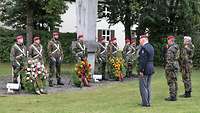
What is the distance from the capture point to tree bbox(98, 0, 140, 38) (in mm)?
36000

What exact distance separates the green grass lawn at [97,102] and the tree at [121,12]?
1761 cm

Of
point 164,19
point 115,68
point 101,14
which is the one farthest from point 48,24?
point 115,68

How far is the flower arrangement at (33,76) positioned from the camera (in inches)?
670

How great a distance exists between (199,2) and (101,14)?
8.21 meters

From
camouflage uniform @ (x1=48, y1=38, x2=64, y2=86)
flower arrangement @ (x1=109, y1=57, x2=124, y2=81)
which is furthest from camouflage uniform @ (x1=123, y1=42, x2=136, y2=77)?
camouflage uniform @ (x1=48, y1=38, x2=64, y2=86)

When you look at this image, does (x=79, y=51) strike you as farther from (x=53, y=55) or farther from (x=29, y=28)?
(x=29, y=28)

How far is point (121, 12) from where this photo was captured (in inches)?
1447

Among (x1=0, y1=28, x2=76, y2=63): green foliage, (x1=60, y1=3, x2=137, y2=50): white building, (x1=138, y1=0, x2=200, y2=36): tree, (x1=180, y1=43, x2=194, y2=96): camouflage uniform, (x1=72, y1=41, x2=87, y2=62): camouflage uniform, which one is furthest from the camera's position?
(x1=60, y1=3, x2=137, y2=50): white building

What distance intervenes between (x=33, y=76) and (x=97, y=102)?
2.95 metres

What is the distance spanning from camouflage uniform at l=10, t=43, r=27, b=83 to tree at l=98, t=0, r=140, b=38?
1774 centimetres

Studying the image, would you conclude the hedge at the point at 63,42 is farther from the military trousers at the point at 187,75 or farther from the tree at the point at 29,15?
the military trousers at the point at 187,75

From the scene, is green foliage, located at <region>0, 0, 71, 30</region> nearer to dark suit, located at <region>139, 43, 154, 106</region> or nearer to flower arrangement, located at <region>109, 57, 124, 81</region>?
flower arrangement, located at <region>109, 57, 124, 81</region>

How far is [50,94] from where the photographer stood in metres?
17.0

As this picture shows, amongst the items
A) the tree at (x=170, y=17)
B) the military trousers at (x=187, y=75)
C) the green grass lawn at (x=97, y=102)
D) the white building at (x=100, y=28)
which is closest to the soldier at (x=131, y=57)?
the green grass lawn at (x=97, y=102)
